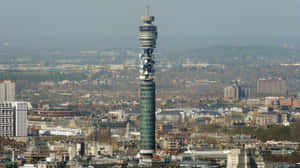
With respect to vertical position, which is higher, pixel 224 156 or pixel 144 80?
pixel 144 80

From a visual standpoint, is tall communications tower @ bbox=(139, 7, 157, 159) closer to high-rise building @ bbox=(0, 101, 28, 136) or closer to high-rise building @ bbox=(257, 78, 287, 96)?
high-rise building @ bbox=(0, 101, 28, 136)

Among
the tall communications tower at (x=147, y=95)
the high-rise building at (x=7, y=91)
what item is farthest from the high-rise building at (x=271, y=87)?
the tall communications tower at (x=147, y=95)

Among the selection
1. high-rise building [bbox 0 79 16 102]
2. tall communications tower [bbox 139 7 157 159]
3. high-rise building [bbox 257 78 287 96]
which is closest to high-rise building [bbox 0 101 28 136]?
high-rise building [bbox 0 79 16 102]

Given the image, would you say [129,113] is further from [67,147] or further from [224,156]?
[224,156]

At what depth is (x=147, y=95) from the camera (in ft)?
195

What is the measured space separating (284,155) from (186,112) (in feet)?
129

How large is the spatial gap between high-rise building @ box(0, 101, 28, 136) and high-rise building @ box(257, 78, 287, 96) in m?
49.0

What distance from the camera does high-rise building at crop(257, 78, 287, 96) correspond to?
129250mm

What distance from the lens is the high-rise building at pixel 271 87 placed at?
129m

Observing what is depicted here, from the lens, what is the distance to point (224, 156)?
58.7m

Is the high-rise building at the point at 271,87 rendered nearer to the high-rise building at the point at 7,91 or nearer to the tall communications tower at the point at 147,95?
the high-rise building at the point at 7,91

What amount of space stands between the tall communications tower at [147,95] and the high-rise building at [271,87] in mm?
67696

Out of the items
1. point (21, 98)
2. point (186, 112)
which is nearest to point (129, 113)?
point (186, 112)

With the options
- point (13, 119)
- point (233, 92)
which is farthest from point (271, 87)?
point (13, 119)
